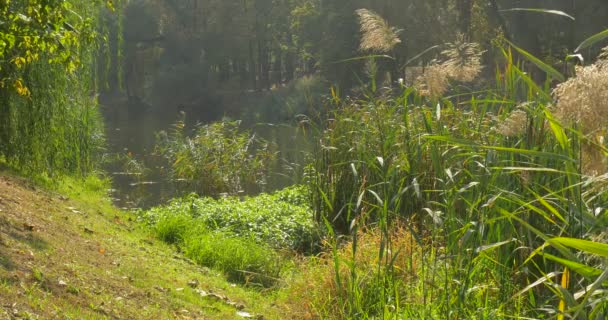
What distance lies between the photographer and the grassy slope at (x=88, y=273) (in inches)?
215

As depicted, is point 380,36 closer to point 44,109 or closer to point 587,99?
point 587,99

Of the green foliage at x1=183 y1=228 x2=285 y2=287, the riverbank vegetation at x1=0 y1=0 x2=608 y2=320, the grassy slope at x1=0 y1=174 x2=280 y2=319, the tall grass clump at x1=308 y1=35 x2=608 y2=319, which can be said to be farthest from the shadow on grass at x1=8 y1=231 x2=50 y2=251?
the tall grass clump at x1=308 y1=35 x2=608 y2=319

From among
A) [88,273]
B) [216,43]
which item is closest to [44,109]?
[88,273]

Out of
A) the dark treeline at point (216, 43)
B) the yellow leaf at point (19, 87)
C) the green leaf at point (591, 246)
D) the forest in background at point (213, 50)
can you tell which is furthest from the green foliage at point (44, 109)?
the dark treeline at point (216, 43)

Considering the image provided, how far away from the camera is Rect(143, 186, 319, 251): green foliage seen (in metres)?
9.98

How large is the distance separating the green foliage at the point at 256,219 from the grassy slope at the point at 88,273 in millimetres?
887

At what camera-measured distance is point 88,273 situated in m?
6.46

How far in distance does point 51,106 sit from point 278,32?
4221 cm

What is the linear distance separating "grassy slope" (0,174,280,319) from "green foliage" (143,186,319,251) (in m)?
0.89

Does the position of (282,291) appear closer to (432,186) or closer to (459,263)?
(432,186)

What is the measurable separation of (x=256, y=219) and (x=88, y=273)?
4.55m

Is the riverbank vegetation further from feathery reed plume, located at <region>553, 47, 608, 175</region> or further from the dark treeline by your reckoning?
the dark treeline

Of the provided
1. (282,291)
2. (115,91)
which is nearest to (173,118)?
(115,91)

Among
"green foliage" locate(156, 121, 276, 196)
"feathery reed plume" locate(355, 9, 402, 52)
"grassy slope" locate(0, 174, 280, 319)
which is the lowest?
"green foliage" locate(156, 121, 276, 196)
